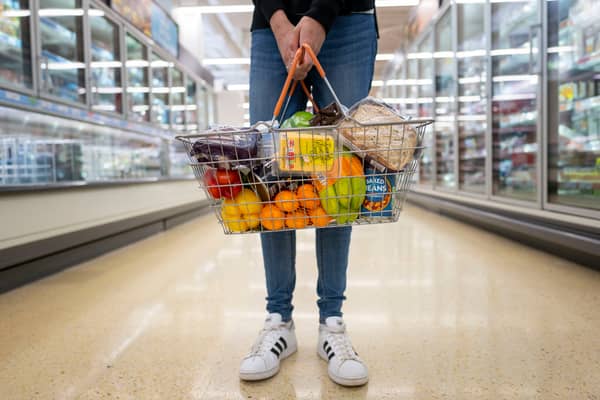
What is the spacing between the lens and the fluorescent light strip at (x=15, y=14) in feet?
8.94

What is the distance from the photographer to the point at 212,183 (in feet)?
3.03

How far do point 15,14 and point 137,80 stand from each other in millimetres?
2133

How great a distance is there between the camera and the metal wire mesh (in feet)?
2.84

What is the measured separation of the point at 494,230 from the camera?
3924 mm

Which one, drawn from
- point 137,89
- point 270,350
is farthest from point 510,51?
point 137,89

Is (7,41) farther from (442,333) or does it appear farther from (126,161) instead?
(442,333)

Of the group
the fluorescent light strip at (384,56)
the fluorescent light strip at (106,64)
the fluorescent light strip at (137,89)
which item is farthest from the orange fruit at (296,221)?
the fluorescent light strip at (384,56)

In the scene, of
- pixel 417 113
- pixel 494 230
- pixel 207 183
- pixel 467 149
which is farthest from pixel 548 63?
pixel 417 113

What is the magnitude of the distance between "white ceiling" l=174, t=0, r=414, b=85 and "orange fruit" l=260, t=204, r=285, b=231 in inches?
305

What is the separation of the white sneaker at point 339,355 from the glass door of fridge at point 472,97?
357 centimetres

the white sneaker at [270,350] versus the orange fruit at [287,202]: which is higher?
the orange fruit at [287,202]

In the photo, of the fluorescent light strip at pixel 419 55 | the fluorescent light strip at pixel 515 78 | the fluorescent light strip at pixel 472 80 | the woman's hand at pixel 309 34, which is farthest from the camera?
the fluorescent light strip at pixel 419 55

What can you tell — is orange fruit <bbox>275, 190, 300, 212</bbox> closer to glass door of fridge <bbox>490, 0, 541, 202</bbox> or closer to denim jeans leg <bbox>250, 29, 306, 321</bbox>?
denim jeans leg <bbox>250, 29, 306, 321</bbox>

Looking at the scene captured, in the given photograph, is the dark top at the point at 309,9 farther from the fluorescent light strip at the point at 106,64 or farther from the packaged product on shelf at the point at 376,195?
the fluorescent light strip at the point at 106,64
